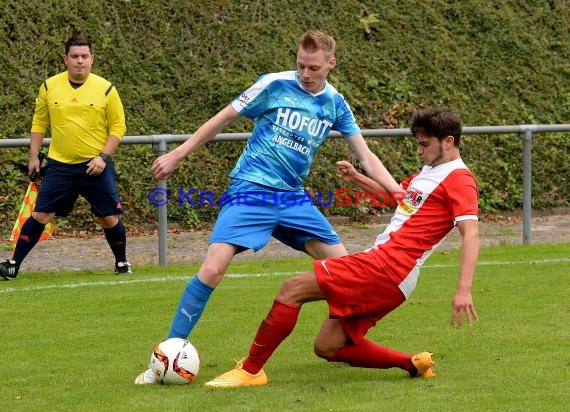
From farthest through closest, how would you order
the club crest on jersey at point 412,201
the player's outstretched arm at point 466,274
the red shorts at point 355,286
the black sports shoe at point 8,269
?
the black sports shoe at point 8,269 → the club crest on jersey at point 412,201 → the red shorts at point 355,286 → the player's outstretched arm at point 466,274

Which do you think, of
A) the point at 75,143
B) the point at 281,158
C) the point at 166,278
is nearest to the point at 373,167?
the point at 281,158

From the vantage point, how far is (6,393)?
6570mm

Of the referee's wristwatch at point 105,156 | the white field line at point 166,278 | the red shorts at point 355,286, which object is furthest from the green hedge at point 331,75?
the red shorts at point 355,286

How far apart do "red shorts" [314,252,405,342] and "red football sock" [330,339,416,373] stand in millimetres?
260

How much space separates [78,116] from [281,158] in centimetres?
441

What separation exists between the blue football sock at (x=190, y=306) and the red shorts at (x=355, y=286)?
29.1 inches

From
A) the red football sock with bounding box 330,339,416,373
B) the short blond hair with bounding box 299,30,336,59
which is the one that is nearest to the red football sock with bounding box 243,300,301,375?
the red football sock with bounding box 330,339,416,373

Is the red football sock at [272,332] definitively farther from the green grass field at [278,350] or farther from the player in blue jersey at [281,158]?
the player in blue jersey at [281,158]

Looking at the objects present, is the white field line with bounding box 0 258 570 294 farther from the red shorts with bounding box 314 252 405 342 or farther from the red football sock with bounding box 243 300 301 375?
the red shorts with bounding box 314 252 405 342

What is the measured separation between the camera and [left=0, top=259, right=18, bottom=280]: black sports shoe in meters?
11.1

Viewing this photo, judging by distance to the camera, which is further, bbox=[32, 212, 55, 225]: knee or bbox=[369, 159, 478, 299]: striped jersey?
bbox=[32, 212, 55, 225]: knee

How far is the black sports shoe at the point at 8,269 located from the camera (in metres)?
11.1

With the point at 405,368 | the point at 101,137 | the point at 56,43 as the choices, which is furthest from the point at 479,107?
the point at 405,368

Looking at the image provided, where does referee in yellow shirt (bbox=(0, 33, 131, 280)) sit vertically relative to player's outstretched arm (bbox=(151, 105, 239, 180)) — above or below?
below
